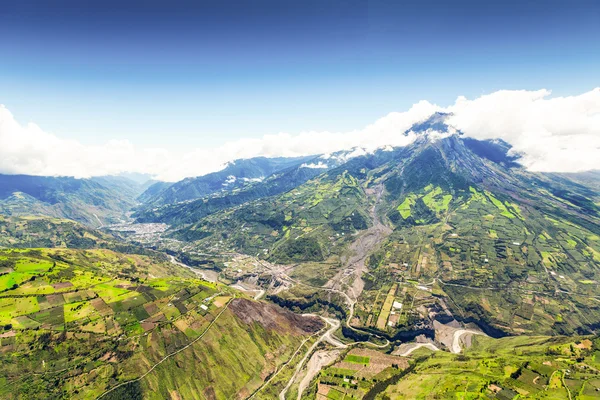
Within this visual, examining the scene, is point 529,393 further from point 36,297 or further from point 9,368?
point 36,297

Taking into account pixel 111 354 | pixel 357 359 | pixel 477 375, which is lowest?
pixel 357 359

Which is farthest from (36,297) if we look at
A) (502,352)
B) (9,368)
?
(502,352)

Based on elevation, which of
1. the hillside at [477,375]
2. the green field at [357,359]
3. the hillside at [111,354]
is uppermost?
the hillside at [111,354]

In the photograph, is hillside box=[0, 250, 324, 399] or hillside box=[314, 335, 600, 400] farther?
hillside box=[0, 250, 324, 399]

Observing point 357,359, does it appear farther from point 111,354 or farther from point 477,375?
point 111,354

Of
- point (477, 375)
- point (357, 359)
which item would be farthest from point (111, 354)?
point (477, 375)

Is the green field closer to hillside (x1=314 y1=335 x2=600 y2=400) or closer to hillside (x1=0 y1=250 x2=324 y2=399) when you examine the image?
hillside (x1=314 y1=335 x2=600 y2=400)

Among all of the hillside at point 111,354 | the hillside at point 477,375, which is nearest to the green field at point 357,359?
the hillside at point 477,375

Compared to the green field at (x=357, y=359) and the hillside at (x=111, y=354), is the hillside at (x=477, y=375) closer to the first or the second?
the green field at (x=357, y=359)

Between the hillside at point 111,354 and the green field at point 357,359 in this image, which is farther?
the green field at point 357,359

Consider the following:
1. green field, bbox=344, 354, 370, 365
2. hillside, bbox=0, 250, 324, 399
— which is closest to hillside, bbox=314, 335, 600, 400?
green field, bbox=344, 354, 370, 365

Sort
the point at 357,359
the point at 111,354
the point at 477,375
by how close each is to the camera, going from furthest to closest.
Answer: the point at 357,359
the point at 111,354
the point at 477,375

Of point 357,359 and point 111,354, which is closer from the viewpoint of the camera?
point 111,354
